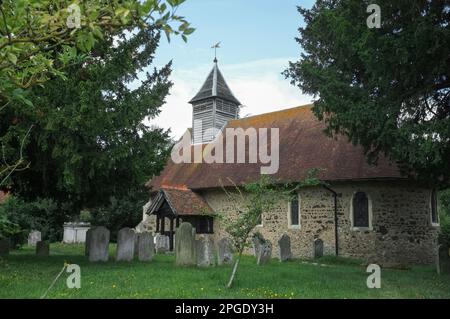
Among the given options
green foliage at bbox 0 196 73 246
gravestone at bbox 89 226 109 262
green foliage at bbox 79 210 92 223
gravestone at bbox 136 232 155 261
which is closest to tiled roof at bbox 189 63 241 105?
green foliage at bbox 79 210 92 223

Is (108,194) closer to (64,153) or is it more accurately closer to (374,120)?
(64,153)

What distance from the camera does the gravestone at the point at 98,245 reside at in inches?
512

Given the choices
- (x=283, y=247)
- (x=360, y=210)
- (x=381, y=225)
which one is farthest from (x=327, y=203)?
(x=283, y=247)

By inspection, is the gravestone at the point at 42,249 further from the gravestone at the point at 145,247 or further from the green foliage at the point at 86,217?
the green foliage at the point at 86,217

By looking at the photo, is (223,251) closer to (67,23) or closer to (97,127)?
(97,127)

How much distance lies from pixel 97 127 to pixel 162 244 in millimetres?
10794

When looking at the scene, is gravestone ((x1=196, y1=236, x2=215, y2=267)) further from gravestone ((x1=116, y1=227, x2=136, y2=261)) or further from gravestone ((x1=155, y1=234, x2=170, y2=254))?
gravestone ((x1=155, y1=234, x2=170, y2=254))

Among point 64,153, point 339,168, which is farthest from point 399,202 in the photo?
point 64,153

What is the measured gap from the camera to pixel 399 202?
18172 mm

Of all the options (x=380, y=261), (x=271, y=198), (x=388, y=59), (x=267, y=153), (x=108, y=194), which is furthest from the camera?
(x=267, y=153)

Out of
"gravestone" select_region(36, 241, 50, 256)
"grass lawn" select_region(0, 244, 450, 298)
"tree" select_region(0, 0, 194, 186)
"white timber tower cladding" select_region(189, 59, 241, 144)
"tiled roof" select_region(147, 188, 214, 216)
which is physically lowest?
"grass lawn" select_region(0, 244, 450, 298)

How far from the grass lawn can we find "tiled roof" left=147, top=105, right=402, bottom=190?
230 inches

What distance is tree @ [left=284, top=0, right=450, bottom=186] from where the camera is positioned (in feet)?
34.0
